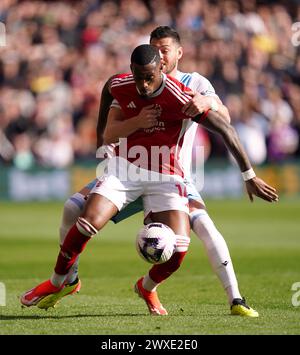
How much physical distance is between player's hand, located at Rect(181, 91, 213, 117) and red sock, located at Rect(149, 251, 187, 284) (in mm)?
1219

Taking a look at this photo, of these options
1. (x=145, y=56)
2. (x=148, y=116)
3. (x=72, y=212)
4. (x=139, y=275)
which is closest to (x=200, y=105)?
(x=148, y=116)

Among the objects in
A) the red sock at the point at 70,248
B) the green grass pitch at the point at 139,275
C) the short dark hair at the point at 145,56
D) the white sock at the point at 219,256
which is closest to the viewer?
the green grass pitch at the point at 139,275

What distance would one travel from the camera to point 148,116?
27.8ft

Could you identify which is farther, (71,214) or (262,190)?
(71,214)

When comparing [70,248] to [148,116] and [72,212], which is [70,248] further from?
[148,116]

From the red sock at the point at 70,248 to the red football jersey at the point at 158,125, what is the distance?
841mm

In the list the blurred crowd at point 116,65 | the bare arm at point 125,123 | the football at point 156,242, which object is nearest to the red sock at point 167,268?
the football at point 156,242

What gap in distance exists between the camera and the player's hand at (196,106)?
827cm

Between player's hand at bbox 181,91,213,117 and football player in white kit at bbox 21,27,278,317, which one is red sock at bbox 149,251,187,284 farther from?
player's hand at bbox 181,91,213,117

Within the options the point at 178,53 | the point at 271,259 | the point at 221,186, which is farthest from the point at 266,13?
the point at 178,53

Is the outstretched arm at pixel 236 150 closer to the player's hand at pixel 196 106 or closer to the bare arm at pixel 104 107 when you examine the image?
the player's hand at pixel 196 106

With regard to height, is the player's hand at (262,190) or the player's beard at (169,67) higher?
the player's beard at (169,67)

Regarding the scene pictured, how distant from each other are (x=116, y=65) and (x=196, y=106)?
16246 mm

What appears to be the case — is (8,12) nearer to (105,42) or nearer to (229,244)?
(105,42)
